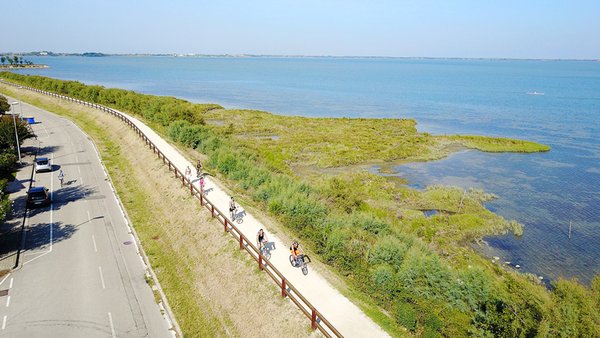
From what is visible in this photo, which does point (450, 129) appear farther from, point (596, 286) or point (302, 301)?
point (302, 301)

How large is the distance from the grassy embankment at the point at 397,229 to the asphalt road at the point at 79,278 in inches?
338

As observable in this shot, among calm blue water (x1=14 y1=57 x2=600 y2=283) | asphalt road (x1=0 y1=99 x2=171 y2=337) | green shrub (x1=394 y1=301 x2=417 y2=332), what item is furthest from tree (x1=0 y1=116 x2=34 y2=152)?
calm blue water (x1=14 y1=57 x2=600 y2=283)

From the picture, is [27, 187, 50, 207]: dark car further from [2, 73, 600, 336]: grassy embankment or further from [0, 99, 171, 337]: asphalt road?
[2, 73, 600, 336]: grassy embankment

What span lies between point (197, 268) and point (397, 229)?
12.3m

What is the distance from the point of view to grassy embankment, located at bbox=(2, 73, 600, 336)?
14.2m

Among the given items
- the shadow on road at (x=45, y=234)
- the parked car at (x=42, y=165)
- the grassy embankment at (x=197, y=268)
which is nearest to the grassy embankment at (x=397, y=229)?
the grassy embankment at (x=197, y=268)

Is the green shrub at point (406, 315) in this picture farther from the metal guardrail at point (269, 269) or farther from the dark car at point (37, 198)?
the dark car at point (37, 198)

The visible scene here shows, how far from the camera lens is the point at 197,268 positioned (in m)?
19.8

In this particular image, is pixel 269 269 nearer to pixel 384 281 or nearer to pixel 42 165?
pixel 384 281

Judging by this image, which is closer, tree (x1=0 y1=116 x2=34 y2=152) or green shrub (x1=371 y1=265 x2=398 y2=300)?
green shrub (x1=371 y1=265 x2=398 y2=300)

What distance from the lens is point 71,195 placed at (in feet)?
99.7

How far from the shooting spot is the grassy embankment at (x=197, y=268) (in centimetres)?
1538

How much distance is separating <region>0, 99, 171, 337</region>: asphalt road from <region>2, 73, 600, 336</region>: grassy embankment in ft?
28.1

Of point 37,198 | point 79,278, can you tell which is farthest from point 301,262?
point 37,198
